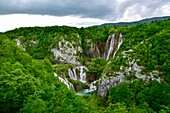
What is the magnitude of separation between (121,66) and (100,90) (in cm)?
696

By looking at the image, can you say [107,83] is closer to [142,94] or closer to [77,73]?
[142,94]

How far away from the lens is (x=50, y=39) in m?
151

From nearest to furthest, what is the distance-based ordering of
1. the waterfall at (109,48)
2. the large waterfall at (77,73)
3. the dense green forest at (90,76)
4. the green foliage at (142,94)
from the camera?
the dense green forest at (90,76) → the green foliage at (142,94) → the large waterfall at (77,73) → the waterfall at (109,48)

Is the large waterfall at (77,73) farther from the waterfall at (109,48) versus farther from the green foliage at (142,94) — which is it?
the green foliage at (142,94)

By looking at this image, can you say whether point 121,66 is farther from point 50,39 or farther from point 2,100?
point 50,39

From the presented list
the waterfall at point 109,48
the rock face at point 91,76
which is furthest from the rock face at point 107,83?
the waterfall at point 109,48

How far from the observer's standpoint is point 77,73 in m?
104

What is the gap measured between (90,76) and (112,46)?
27.5 m

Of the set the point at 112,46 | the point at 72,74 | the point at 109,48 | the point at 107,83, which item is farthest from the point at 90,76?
the point at 107,83

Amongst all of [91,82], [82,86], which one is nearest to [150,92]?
[82,86]

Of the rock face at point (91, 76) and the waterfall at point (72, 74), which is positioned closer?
the waterfall at point (72, 74)

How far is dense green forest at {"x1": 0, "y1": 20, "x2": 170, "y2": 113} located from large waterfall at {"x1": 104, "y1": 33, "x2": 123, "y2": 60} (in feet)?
8.53

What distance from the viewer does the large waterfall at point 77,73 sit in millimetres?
101875

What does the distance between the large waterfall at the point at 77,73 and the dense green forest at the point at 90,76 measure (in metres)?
1.81
